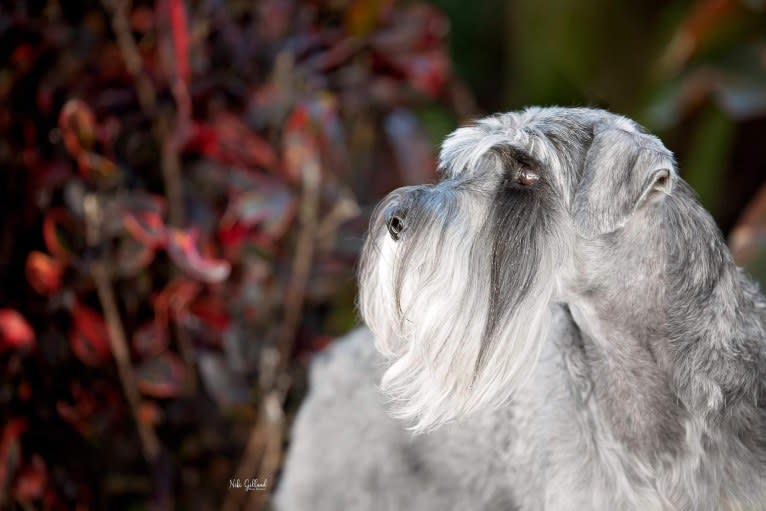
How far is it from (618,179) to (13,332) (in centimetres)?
174

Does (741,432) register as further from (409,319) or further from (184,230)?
(184,230)

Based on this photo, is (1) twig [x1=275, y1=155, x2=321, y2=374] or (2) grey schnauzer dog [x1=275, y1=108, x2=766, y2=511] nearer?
(2) grey schnauzer dog [x1=275, y1=108, x2=766, y2=511]

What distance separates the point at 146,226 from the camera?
276 cm

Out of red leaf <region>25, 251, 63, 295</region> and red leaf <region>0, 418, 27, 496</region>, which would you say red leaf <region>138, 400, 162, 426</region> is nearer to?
red leaf <region>0, 418, 27, 496</region>

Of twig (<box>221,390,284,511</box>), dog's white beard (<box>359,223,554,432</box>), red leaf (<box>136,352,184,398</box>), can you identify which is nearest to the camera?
→ dog's white beard (<box>359,223,554,432</box>)

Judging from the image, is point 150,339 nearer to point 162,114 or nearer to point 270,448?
point 270,448

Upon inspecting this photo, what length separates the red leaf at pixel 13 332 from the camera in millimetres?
2750

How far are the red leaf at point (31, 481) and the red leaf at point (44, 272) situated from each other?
0.49 metres

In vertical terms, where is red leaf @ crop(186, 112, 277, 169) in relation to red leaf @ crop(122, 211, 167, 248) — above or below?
above

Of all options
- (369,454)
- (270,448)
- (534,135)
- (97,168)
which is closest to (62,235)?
(97,168)

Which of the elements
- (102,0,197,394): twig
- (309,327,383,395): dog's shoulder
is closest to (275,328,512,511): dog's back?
(309,327,383,395): dog's shoulder

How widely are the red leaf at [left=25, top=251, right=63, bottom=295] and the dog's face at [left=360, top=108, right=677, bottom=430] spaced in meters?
1.22

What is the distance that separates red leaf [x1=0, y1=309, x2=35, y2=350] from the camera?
9.02 feet

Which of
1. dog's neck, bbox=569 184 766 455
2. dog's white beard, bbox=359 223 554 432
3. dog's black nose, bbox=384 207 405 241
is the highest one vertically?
dog's black nose, bbox=384 207 405 241
